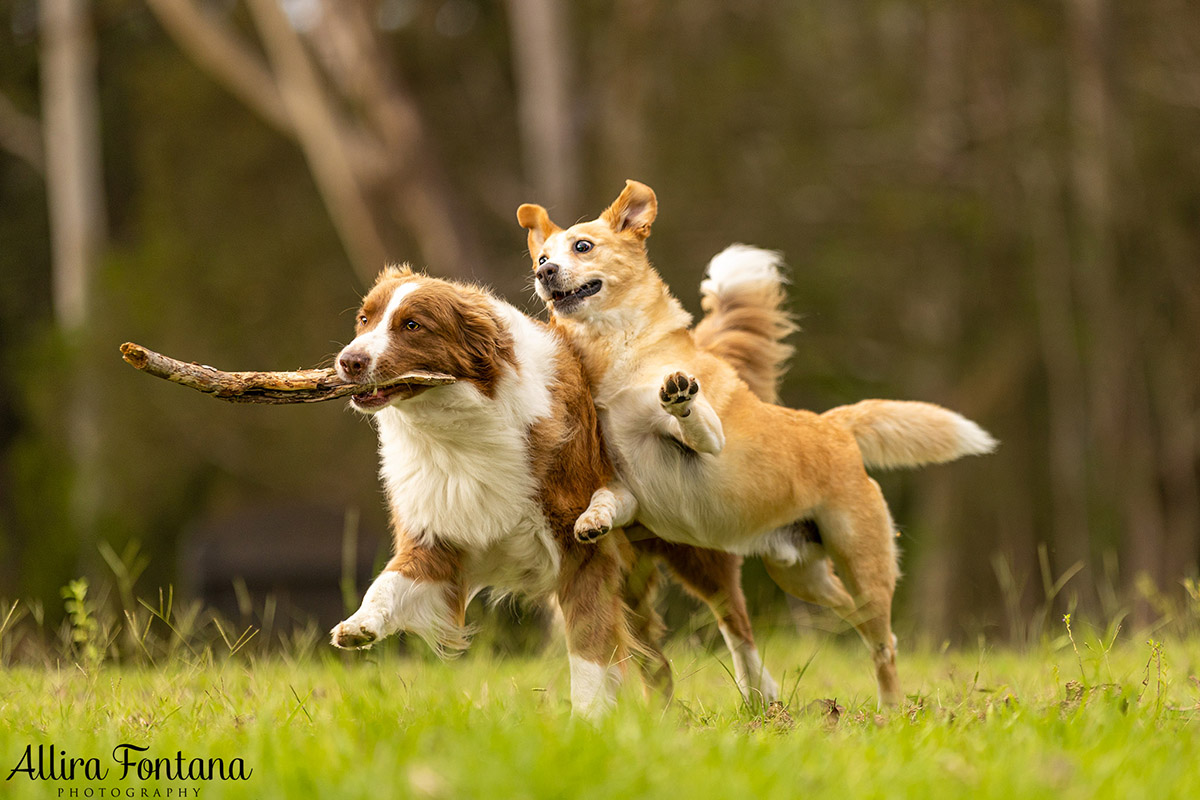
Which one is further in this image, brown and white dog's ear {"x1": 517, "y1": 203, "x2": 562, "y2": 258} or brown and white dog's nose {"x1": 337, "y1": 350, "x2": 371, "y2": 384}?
brown and white dog's ear {"x1": 517, "y1": 203, "x2": 562, "y2": 258}

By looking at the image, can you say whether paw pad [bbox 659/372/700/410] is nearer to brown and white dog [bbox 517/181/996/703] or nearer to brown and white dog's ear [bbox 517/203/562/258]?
brown and white dog [bbox 517/181/996/703]

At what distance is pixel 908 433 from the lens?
5129 mm

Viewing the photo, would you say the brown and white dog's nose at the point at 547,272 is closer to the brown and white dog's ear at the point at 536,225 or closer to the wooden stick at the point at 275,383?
the brown and white dog's ear at the point at 536,225

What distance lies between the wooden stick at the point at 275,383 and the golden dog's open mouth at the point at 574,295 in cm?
67

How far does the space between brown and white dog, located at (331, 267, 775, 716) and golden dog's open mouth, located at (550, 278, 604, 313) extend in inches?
11.6

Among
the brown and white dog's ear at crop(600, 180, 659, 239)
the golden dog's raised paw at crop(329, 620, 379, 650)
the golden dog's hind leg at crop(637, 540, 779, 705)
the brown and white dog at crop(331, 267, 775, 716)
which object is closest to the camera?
the golden dog's raised paw at crop(329, 620, 379, 650)

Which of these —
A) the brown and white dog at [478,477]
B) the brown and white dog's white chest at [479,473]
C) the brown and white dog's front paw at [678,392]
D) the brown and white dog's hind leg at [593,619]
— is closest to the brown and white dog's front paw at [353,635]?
the brown and white dog at [478,477]

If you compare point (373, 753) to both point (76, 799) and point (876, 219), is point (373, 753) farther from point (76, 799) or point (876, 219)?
point (876, 219)

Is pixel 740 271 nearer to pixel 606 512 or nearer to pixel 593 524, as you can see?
pixel 606 512

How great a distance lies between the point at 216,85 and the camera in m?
18.8

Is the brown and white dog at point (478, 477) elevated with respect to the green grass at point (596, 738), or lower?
elevated

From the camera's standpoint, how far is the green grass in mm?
2541

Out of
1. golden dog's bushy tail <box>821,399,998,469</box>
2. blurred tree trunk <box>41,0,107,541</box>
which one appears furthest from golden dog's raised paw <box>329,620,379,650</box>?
blurred tree trunk <box>41,0,107,541</box>

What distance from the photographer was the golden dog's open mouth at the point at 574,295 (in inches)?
176
